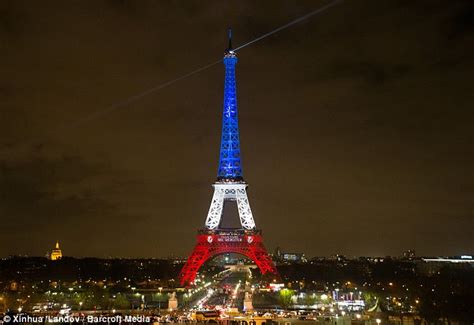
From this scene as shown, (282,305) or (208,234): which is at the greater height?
(208,234)

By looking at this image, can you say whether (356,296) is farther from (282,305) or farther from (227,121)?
(227,121)

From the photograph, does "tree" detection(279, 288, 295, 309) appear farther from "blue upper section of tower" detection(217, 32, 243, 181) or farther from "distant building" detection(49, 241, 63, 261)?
"distant building" detection(49, 241, 63, 261)

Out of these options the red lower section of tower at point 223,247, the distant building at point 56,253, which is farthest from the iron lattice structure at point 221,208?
the distant building at point 56,253

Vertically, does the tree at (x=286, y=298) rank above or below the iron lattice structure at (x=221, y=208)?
below

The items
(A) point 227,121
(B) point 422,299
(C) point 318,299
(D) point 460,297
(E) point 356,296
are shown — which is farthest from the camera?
(A) point 227,121

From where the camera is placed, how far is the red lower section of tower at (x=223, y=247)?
6488 centimetres

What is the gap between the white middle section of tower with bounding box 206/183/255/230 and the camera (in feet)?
220

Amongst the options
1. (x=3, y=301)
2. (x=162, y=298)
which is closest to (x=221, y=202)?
(x=162, y=298)

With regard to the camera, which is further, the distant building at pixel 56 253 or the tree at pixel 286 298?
the distant building at pixel 56 253

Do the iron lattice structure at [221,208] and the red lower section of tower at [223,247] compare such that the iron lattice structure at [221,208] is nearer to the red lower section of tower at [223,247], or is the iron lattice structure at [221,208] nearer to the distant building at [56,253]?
the red lower section of tower at [223,247]

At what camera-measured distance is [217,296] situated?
208 ft

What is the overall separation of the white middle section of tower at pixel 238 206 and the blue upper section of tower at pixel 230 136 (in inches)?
66.3

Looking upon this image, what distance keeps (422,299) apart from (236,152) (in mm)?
29521

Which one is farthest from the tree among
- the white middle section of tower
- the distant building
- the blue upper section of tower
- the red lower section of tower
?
the distant building
